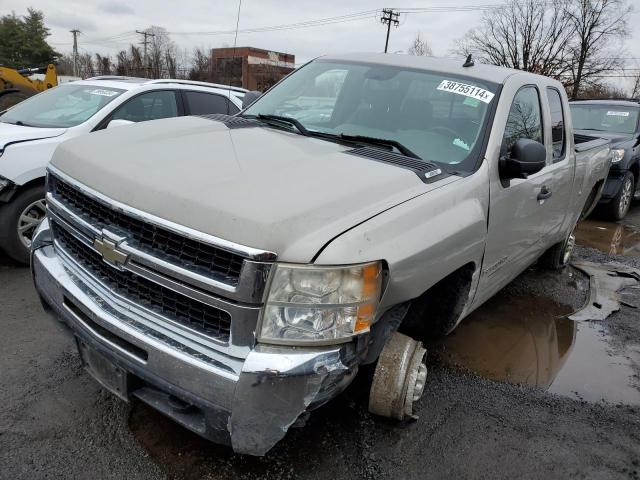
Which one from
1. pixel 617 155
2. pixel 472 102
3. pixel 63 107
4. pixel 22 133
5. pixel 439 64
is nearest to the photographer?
pixel 472 102

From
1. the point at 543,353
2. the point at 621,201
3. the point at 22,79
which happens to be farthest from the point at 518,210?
the point at 22,79

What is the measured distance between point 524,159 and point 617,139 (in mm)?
6753

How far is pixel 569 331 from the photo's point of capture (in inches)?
161

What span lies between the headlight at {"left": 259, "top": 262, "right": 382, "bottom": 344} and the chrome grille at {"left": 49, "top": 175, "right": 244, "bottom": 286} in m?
0.17

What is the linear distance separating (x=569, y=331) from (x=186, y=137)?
339 cm

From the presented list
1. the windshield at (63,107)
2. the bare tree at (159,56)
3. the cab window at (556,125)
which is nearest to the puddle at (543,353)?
the cab window at (556,125)

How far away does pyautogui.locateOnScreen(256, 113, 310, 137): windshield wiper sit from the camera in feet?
10.2

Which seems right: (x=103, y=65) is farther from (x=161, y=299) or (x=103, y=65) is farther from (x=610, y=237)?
(x=161, y=299)

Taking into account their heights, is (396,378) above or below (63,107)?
below

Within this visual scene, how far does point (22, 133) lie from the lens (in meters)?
4.61

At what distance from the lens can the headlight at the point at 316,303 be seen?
1.79 metres

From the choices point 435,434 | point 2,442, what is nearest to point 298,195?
point 435,434

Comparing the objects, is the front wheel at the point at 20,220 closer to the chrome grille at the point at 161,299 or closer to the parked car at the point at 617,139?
the chrome grille at the point at 161,299

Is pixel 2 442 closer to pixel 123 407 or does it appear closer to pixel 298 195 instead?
pixel 123 407
